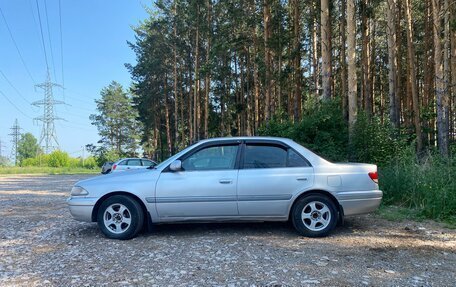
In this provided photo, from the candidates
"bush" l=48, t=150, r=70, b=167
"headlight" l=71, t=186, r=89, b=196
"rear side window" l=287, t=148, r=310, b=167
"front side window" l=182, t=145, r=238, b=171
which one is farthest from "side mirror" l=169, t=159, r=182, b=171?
"bush" l=48, t=150, r=70, b=167

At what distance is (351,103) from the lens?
44.8 feet

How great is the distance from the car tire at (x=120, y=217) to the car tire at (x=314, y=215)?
2.60 metres

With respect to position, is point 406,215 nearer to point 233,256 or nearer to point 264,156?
point 264,156

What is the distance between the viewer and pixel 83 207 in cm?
599

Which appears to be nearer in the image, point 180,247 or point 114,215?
point 180,247

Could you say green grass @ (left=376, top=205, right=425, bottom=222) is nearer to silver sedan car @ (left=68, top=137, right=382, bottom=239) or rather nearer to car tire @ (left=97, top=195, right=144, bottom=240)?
silver sedan car @ (left=68, top=137, right=382, bottom=239)

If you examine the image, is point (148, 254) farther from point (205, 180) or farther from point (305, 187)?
point (305, 187)

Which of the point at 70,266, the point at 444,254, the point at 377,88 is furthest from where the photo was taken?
the point at 377,88

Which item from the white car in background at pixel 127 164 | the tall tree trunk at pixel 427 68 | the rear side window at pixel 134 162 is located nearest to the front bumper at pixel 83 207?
the white car in background at pixel 127 164

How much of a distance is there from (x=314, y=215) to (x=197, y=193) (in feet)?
6.51

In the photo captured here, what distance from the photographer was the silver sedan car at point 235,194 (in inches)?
230

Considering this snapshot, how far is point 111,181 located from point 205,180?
5.31ft

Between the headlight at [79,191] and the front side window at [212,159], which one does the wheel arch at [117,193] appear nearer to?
the headlight at [79,191]

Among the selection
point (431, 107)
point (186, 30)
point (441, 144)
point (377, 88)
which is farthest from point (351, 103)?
point (377, 88)
